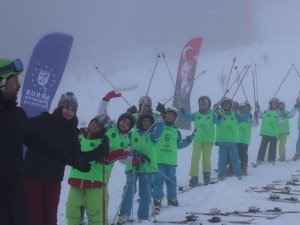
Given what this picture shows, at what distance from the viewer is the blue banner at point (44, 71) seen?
27.0 feet

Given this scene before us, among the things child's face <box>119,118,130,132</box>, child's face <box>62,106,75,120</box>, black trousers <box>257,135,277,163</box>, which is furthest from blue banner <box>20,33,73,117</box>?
Answer: black trousers <box>257,135,277,163</box>

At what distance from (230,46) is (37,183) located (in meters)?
83.7

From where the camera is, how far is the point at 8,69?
288 centimetres

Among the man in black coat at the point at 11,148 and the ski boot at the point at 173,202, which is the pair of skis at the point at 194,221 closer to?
the ski boot at the point at 173,202

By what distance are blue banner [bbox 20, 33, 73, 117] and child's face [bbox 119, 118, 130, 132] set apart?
9.15 ft

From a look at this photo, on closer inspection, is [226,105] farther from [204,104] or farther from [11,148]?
[11,148]

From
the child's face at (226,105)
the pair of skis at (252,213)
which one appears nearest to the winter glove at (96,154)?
the pair of skis at (252,213)

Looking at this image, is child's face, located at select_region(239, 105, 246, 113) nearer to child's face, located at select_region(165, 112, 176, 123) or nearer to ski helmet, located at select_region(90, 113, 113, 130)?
child's face, located at select_region(165, 112, 176, 123)

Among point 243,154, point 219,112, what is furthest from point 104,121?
point 243,154

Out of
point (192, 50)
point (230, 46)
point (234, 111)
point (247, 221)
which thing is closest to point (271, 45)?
point (230, 46)

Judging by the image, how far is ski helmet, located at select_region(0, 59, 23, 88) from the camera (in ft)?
9.36

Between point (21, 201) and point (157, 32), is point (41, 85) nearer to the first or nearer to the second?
point (21, 201)

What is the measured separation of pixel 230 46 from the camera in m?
85.2

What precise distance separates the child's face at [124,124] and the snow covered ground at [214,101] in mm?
1509
